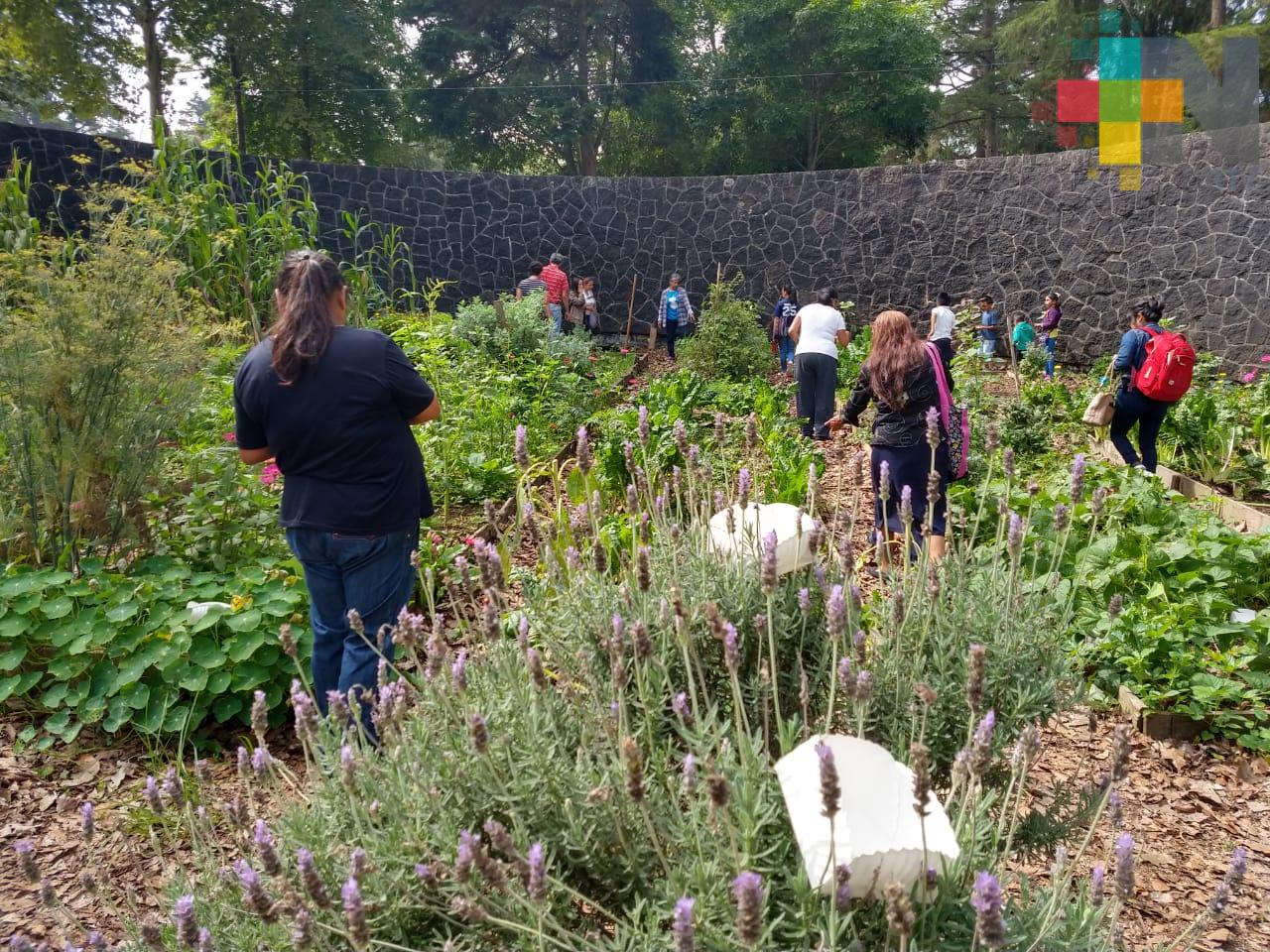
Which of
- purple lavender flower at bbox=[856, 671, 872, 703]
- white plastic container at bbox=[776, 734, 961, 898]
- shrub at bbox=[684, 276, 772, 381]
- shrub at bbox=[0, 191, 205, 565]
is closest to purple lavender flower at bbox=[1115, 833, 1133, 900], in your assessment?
white plastic container at bbox=[776, 734, 961, 898]

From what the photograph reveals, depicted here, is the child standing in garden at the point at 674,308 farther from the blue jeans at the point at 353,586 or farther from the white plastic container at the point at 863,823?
the white plastic container at the point at 863,823

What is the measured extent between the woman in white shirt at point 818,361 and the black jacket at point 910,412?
2.72 meters

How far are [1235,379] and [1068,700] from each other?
916 cm

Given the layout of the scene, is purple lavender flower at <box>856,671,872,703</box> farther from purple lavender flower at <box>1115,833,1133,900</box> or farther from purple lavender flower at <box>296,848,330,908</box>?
purple lavender flower at <box>296,848,330,908</box>

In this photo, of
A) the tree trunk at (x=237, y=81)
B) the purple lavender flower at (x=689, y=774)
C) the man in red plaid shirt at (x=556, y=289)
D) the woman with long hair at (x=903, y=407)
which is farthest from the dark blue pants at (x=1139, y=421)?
the tree trunk at (x=237, y=81)

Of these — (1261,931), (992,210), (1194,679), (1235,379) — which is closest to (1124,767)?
(1261,931)

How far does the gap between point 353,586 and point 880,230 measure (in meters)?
11.6

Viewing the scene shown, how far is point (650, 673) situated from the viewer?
162 cm

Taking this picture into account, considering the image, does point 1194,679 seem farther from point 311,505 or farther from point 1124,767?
point 311,505

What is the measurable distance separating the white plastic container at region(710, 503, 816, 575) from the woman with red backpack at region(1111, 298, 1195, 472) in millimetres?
4253

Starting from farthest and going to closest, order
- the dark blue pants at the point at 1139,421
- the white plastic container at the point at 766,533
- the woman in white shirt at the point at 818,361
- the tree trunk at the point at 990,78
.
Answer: the tree trunk at the point at 990,78
the woman in white shirt at the point at 818,361
the dark blue pants at the point at 1139,421
the white plastic container at the point at 766,533

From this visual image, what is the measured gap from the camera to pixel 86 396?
10.8 ft

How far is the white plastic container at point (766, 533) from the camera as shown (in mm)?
1821

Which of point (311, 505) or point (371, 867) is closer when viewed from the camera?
point (371, 867)
